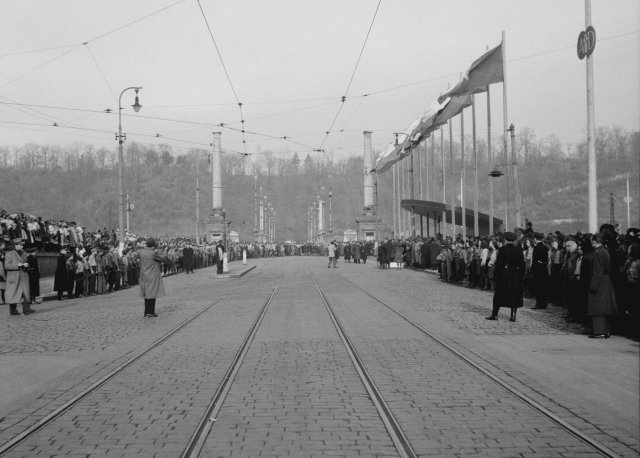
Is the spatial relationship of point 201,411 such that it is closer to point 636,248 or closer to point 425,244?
point 636,248

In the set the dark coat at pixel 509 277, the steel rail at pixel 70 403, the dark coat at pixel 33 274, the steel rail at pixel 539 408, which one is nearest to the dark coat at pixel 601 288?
the dark coat at pixel 509 277

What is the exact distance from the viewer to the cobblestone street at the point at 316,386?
19.7ft

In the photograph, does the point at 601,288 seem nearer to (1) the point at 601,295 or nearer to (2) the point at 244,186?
(1) the point at 601,295

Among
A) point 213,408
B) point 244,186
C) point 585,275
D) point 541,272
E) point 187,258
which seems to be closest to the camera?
point 213,408

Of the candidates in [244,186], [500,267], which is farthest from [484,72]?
[244,186]

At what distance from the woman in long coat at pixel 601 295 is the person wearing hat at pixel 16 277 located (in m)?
12.7

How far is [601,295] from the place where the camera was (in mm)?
12070

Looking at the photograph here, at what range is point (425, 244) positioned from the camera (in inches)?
1614

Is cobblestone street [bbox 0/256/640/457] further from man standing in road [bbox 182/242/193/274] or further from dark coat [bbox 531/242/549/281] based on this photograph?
man standing in road [bbox 182/242/193/274]

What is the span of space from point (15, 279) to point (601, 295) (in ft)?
43.0

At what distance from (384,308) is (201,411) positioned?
11618mm

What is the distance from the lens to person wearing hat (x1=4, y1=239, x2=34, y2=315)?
56.7 ft

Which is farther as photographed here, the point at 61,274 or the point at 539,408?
the point at 61,274

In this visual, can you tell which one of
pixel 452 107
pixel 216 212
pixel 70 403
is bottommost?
pixel 70 403
